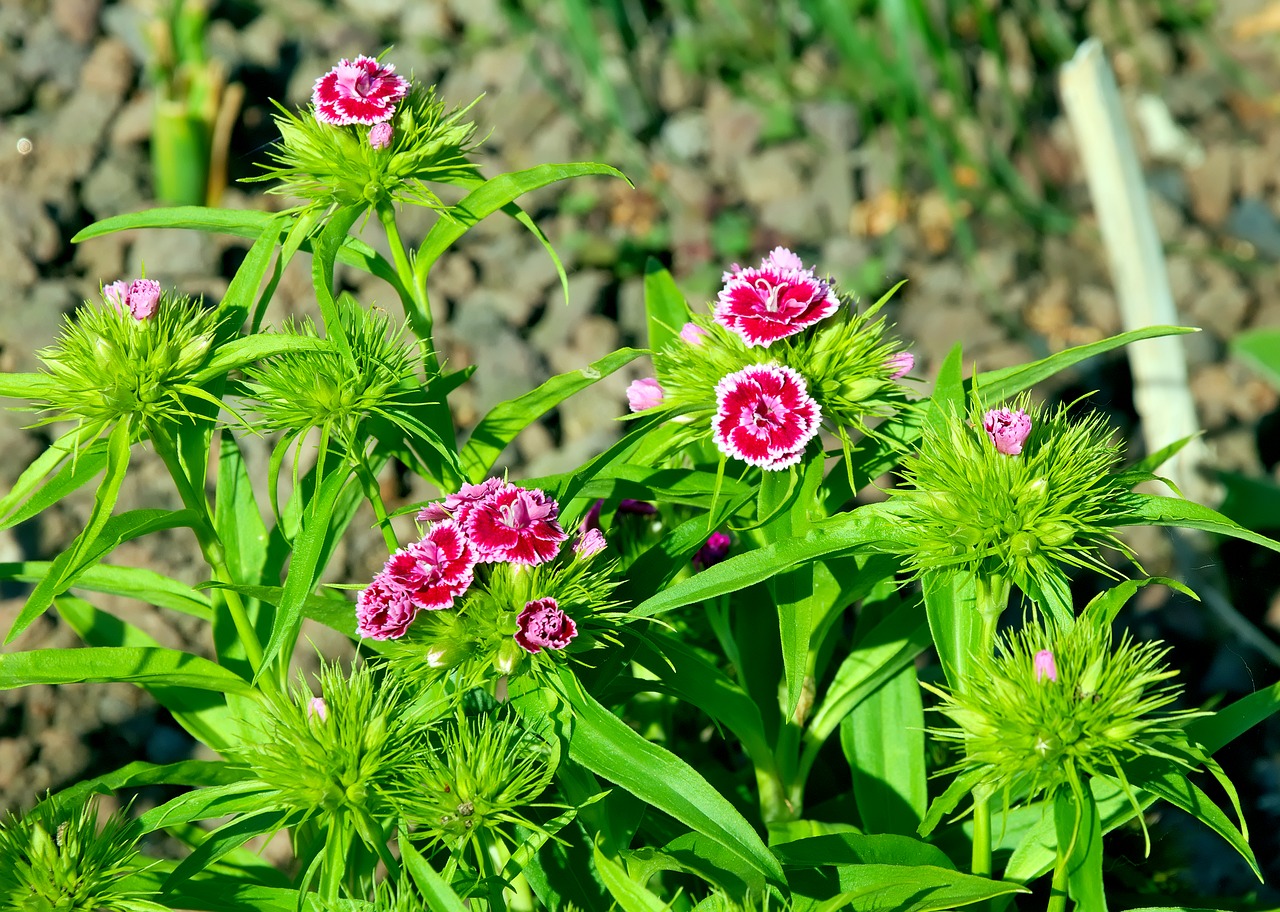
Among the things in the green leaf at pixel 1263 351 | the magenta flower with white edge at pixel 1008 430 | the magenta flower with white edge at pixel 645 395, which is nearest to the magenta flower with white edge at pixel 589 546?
the magenta flower with white edge at pixel 645 395

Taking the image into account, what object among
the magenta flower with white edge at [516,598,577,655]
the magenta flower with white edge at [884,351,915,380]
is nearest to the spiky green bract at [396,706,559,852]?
the magenta flower with white edge at [516,598,577,655]

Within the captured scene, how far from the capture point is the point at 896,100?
3.81 metres

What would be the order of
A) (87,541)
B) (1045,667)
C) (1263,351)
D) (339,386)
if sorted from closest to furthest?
(1045,667)
(87,541)
(339,386)
(1263,351)

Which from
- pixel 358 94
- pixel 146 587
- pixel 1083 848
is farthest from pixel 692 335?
pixel 146 587

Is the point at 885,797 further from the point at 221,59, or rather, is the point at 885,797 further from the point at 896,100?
the point at 221,59

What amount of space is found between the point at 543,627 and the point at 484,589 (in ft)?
0.32

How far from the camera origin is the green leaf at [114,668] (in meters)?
1.39

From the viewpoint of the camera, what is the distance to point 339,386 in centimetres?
142

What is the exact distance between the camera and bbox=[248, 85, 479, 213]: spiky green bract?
150cm

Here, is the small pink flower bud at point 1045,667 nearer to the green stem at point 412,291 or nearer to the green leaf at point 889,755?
the green leaf at point 889,755

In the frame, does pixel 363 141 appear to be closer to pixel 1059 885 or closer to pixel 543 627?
pixel 543 627

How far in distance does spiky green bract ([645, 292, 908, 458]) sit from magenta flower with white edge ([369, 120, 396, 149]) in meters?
0.40

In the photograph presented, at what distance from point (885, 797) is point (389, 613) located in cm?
75

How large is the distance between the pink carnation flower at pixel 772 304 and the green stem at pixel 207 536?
634mm
